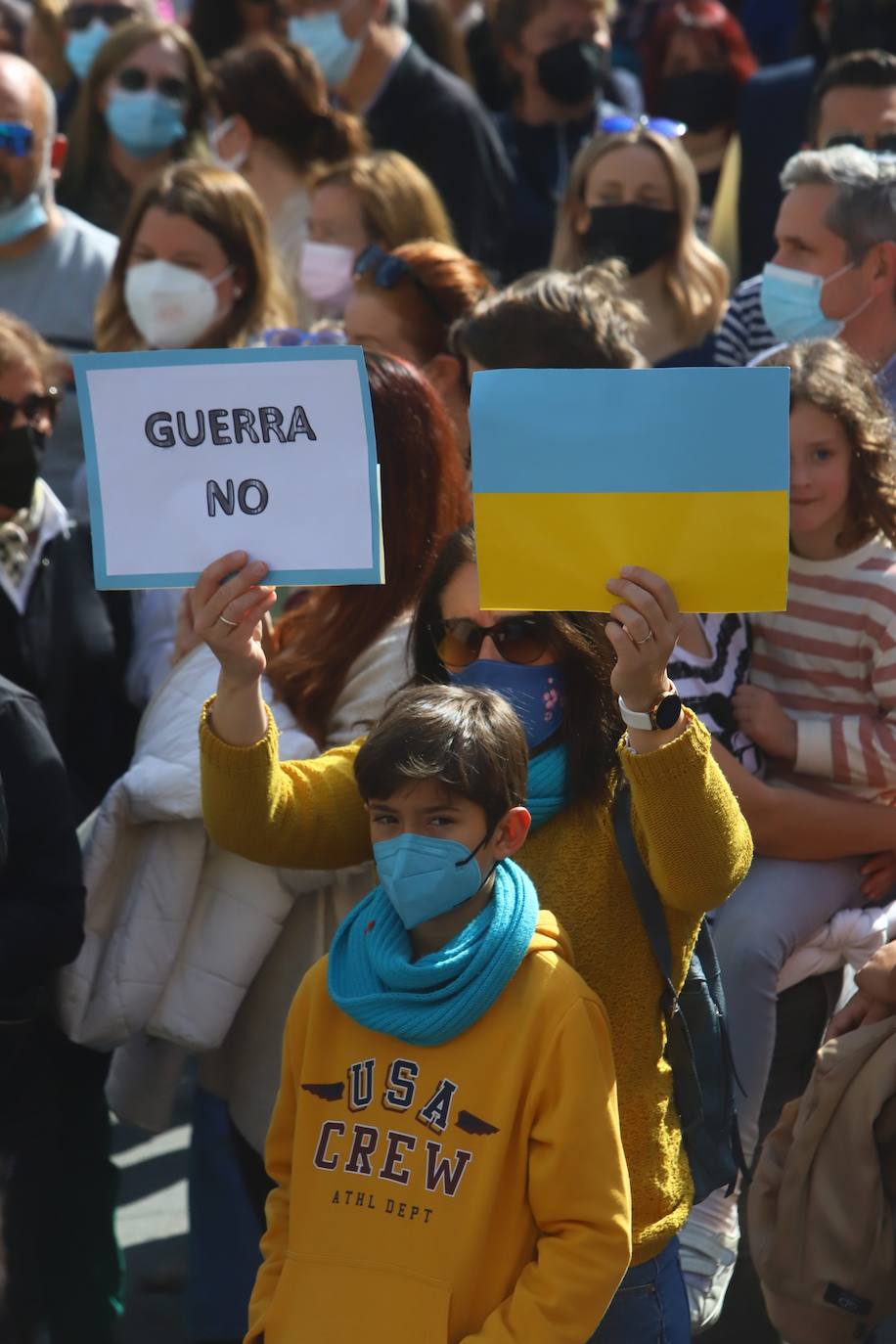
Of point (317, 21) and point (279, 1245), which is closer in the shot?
point (279, 1245)

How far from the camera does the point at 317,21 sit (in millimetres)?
6762

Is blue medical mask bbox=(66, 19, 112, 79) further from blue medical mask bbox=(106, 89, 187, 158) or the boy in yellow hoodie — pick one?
the boy in yellow hoodie

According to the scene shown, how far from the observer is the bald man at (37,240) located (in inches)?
211

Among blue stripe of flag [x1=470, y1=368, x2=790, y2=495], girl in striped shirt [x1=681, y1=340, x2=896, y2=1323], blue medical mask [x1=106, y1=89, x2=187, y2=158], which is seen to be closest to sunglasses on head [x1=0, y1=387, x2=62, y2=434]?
girl in striped shirt [x1=681, y1=340, x2=896, y2=1323]

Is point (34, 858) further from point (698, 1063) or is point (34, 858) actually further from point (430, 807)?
point (698, 1063)

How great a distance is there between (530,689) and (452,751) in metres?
0.29

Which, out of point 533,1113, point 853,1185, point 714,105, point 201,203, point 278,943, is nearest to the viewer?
point 533,1113

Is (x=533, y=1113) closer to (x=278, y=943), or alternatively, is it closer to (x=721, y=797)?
(x=721, y=797)

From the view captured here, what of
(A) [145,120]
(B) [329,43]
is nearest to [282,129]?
(A) [145,120]

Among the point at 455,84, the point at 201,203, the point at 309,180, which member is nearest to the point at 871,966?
the point at 201,203

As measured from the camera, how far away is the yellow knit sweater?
7.77ft

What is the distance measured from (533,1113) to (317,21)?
539 centimetres

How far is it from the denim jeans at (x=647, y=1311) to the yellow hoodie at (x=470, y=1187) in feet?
0.58

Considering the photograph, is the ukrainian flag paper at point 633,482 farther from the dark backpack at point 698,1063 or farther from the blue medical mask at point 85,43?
the blue medical mask at point 85,43
